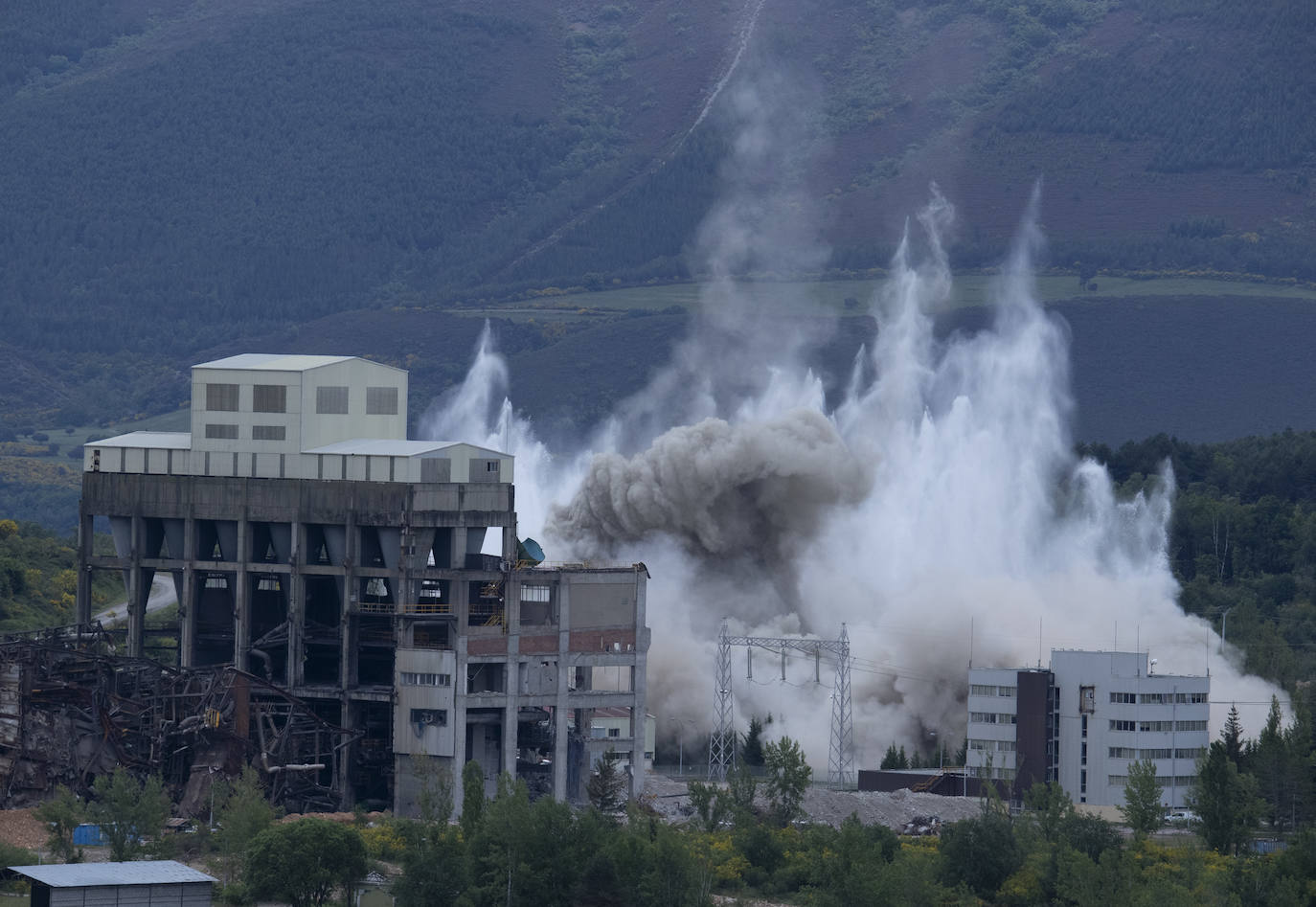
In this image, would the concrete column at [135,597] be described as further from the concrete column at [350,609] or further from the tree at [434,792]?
the tree at [434,792]

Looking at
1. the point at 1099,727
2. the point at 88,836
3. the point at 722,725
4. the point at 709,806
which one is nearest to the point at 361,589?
the point at 722,725

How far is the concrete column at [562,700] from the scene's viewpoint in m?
99.2

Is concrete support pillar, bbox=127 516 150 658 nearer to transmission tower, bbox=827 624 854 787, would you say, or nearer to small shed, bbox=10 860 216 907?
transmission tower, bbox=827 624 854 787

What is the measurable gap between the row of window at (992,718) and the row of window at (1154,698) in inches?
160

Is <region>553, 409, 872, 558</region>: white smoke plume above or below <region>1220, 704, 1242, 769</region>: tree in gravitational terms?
above

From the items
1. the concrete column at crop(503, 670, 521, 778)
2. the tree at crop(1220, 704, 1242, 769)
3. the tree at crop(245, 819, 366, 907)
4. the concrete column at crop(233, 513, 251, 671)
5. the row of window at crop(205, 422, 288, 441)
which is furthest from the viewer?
the row of window at crop(205, 422, 288, 441)

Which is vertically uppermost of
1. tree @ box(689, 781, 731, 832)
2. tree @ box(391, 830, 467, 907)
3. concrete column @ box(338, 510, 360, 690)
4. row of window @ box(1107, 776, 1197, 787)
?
concrete column @ box(338, 510, 360, 690)

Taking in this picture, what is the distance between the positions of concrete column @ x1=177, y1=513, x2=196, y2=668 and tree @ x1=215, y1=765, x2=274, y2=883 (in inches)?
468

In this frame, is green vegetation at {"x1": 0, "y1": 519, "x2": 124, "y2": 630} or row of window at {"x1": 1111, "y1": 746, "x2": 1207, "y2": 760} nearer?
row of window at {"x1": 1111, "y1": 746, "x2": 1207, "y2": 760}

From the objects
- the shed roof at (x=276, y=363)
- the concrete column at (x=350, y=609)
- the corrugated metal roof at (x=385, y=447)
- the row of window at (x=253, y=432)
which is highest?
the shed roof at (x=276, y=363)

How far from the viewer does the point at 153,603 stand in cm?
16188

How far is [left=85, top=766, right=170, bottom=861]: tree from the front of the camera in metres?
81.8

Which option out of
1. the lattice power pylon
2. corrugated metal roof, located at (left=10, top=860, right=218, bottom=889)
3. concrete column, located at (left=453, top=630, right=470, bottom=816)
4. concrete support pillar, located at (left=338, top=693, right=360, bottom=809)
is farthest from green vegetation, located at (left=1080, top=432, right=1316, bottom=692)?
corrugated metal roof, located at (left=10, top=860, right=218, bottom=889)

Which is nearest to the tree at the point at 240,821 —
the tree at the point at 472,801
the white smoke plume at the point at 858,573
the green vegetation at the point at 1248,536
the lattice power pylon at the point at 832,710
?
the tree at the point at 472,801
